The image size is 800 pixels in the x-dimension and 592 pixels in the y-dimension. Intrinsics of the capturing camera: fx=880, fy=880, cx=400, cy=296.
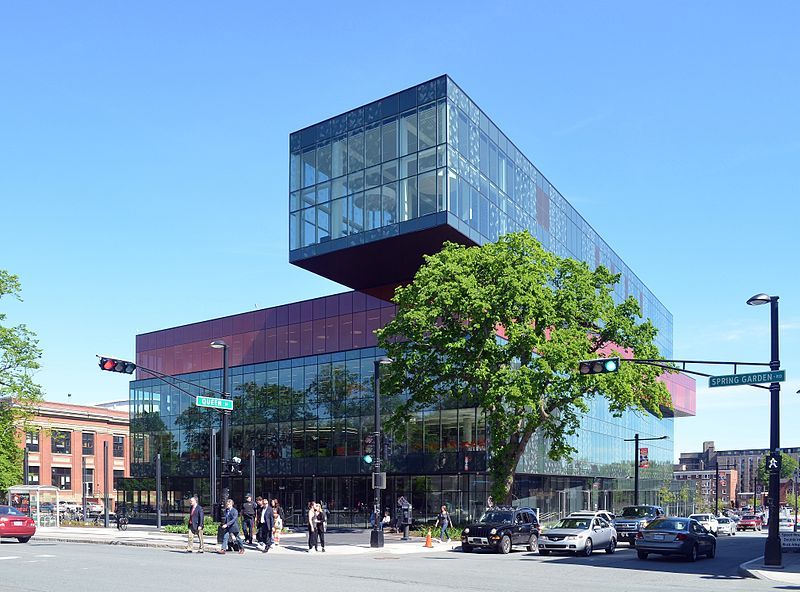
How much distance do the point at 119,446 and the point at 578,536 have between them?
9551cm

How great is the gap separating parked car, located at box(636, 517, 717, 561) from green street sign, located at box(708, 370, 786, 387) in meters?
6.18

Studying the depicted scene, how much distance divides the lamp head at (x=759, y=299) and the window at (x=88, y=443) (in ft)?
326

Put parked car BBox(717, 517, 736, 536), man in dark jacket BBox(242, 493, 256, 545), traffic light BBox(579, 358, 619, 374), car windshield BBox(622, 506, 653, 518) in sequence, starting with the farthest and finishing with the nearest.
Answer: parked car BBox(717, 517, 736, 536)
car windshield BBox(622, 506, 653, 518)
man in dark jacket BBox(242, 493, 256, 545)
traffic light BBox(579, 358, 619, 374)

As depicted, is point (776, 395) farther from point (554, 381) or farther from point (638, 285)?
point (638, 285)

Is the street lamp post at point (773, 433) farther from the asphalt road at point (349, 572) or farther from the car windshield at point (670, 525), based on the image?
the car windshield at point (670, 525)

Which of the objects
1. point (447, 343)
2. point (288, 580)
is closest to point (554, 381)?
point (447, 343)

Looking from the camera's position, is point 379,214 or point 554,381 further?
point 379,214

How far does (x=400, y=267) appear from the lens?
57.5 meters

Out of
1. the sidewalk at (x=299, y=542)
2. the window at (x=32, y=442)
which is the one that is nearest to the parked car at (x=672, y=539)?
the sidewalk at (x=299, y=542)

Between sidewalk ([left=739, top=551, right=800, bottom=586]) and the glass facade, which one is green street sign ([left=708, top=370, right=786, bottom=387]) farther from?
the glass facade

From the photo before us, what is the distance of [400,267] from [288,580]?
36.9 metres

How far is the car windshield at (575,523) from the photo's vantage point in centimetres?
3434

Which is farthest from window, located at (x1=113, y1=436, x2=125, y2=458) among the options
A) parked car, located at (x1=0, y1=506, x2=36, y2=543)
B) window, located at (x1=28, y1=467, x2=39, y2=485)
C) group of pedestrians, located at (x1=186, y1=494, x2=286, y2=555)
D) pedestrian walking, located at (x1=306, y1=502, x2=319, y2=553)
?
pedestrian walking, located at (x1=306, y1=502, x2=319, y2=553)

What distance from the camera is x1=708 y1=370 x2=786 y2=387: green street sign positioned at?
27969 millimetres
